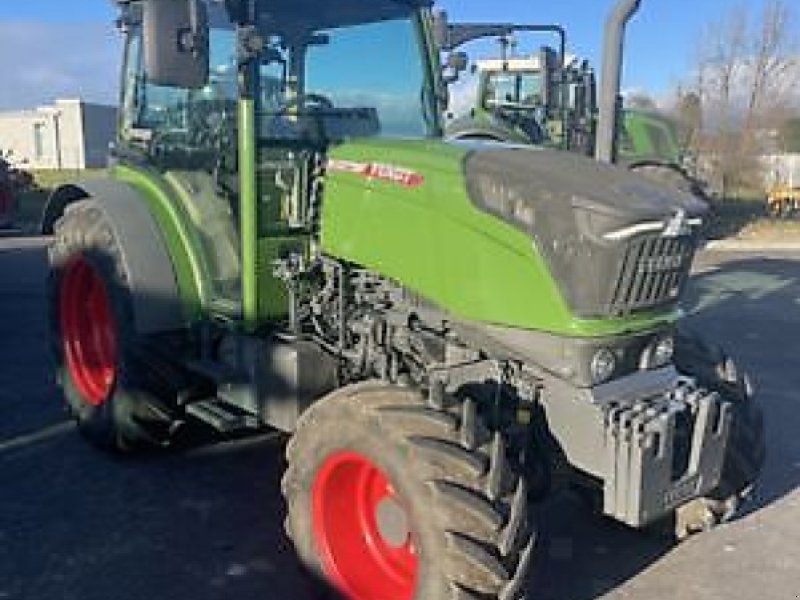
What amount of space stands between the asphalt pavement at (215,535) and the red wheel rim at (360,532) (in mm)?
171

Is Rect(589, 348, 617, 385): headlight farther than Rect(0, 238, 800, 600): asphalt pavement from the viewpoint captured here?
No

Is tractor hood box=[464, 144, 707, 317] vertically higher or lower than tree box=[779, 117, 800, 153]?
lower

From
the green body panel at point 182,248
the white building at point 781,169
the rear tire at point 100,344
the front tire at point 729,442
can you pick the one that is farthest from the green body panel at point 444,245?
the white building at point 781,169

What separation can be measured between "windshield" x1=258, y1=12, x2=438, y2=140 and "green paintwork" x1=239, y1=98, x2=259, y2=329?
9 centimetres

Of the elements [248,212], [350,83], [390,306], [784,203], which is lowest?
[784,203]

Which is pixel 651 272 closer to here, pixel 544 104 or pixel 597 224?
pixel 597 224

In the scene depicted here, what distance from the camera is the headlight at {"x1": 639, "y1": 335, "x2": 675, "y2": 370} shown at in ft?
11.7

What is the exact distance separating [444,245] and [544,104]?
10940mm

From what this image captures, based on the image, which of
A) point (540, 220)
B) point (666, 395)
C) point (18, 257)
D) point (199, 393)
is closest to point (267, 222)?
point (199, 393)

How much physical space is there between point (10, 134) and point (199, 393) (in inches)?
1929

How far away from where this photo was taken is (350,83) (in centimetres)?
450

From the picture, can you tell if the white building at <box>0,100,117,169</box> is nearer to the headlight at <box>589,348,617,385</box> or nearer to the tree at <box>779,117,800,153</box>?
the tree at <box>779,117,800,153</box>

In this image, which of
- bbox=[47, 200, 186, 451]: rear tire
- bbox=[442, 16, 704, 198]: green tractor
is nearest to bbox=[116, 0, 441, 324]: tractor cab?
bbox=[47, 200, 186, 451]: rear tire

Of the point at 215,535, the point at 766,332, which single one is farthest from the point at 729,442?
the point at 766,332
